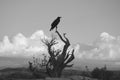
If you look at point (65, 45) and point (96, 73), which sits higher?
point (65, 45)

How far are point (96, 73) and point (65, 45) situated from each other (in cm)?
1549

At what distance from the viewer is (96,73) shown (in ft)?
136

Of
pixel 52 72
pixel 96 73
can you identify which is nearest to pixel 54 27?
pixel 52 72

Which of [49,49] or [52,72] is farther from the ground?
[49,49]

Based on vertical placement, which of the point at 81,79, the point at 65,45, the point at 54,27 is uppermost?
the point at 54,27

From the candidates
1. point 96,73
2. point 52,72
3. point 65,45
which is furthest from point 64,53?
point 96,73

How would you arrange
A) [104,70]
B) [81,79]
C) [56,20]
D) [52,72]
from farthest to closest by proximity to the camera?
[104,70] → [52,72] → [56,20] → [81,79]

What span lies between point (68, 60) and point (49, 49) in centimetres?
384

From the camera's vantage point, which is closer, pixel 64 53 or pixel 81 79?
pixel 81 79

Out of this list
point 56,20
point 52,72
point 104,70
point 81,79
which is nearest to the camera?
point 81,79

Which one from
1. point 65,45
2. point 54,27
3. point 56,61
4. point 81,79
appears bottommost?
point 81,79

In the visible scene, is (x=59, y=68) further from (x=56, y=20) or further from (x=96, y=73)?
(x=96, y=73)

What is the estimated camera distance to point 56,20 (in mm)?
27109

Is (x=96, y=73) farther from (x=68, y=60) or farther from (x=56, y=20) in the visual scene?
(x=56, y=20)
